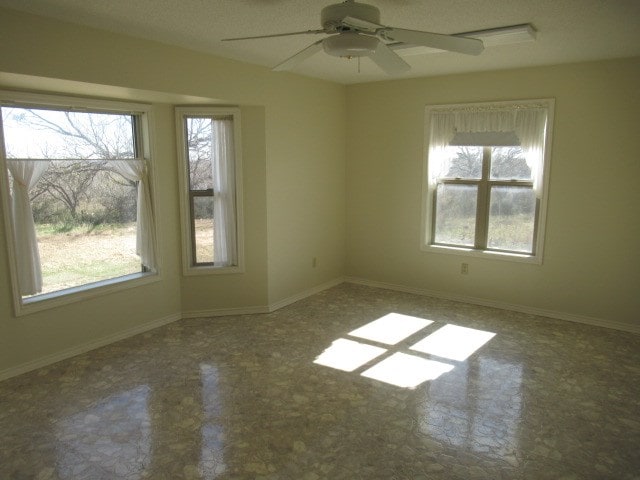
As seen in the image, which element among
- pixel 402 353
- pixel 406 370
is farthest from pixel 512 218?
pixel 406 370

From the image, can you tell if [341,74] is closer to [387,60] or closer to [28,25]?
[387,60]

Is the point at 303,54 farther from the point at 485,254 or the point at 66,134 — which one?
the point at 485,254

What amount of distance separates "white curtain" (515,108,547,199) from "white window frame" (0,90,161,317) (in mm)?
3534

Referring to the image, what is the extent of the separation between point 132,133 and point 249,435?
9.38ft

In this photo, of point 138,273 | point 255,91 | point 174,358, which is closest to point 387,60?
point 255,91

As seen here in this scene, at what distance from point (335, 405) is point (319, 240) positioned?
108 inches

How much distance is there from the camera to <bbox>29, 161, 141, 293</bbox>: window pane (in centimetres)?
372

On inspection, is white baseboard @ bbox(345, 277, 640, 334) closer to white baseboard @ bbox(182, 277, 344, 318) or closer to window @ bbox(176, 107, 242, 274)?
white baseboard @ bbox(182, 277, 344, 318)

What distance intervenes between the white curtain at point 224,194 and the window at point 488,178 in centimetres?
219

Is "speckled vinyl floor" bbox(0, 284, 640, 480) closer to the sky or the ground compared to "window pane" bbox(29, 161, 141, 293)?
closer to the ground

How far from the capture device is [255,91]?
4.45 meters

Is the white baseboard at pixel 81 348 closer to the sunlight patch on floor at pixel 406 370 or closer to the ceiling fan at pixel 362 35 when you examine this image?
the sunlight patch on floor at pixel 406 370

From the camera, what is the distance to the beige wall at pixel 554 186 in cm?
421

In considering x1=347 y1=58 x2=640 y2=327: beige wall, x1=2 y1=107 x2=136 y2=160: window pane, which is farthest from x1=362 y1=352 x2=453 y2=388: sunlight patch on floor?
x1=2 y1=107 x2=136 y2=160: window pane
